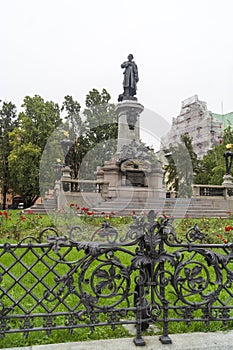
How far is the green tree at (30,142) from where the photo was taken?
28938 millimetres

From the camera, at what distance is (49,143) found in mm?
29969

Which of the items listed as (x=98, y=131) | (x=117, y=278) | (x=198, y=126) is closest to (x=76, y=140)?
(x=98, y=131)

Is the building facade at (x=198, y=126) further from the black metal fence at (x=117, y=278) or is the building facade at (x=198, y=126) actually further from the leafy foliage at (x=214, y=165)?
the black metal fence at (x=117, y=278)

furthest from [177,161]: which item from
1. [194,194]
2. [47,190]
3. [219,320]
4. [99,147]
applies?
[219,320]

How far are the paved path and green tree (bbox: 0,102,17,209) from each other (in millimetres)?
31650

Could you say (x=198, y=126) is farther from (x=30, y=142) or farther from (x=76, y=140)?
(x=30, y=142)

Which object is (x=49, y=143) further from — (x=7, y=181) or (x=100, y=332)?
(x=100, y=332)

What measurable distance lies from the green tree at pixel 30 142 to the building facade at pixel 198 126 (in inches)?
820

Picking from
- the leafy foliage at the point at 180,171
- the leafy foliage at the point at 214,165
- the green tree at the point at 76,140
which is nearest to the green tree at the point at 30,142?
the green tree at the point at 76,140

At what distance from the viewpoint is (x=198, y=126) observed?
49.8 metres

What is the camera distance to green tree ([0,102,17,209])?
34.1m

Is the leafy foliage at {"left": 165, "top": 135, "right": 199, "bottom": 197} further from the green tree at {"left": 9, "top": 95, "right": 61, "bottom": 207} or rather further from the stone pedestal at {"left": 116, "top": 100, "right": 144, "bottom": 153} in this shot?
the green tree at {"left": 9, "top": 95, "right": 61, "bottom": 207}

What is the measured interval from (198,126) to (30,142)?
95.3ft

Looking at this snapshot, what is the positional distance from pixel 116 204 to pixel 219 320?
1393 centimetres
